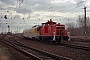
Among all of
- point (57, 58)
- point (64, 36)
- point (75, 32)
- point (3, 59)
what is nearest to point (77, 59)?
point (57, 58)

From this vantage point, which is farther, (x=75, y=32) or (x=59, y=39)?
(x=75, y=32)

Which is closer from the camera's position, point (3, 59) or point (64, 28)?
point (3, 59)

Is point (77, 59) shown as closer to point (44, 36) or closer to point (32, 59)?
point (32, 59)

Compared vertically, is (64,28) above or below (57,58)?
above

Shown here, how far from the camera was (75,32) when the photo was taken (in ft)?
289

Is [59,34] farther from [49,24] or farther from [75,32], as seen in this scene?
[75,32]

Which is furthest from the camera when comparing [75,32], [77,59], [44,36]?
[75,32]

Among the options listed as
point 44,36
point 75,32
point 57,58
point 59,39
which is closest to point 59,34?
point 59,39

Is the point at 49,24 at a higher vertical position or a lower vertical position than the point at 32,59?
higher

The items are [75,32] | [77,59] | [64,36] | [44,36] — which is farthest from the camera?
[75,32]

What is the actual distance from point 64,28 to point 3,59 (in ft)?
52.0

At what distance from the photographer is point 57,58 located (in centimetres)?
1350

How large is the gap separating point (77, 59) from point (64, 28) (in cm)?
1498

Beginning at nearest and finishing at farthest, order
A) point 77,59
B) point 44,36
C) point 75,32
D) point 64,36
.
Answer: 1. point 77,59
2. point 64,36
3. point 44,36
4. point 75,32
